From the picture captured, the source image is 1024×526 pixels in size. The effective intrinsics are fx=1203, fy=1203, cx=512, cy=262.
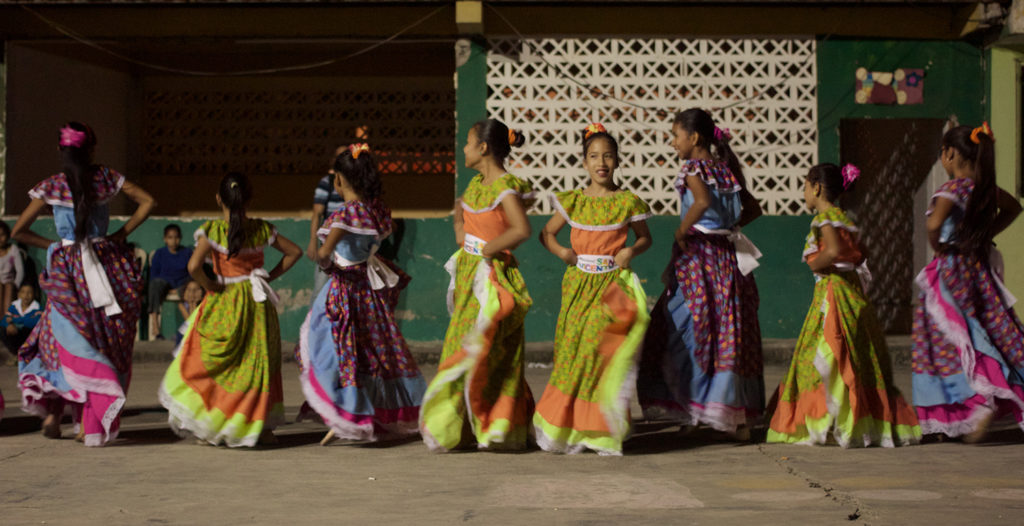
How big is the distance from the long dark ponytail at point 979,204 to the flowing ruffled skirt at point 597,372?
1.73 m

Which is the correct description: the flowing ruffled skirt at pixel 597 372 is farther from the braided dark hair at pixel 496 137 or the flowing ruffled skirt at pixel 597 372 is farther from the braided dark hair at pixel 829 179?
the braided dark hair at pixel 829 179

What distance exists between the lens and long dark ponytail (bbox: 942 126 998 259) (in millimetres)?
6051

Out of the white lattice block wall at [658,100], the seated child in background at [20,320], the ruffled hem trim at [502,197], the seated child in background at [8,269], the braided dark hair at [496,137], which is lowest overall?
the seated child in background at [20,320]

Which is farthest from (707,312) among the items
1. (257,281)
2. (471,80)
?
(471,80)

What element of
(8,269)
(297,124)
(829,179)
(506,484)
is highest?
(297,124)

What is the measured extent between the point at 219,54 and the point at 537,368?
6.36 metres

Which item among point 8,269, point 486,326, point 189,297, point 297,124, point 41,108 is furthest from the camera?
point 297,124

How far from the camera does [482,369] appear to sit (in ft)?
18.7

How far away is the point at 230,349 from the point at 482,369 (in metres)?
1.30

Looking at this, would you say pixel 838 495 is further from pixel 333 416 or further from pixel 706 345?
pixel 333 416

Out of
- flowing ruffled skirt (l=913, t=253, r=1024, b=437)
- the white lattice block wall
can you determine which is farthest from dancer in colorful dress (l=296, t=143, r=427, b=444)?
the white lattice block wall

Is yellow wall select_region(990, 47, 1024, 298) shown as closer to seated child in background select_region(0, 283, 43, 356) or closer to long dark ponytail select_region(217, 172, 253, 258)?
long dark ponytail select_region(217, 172, 253, 258)

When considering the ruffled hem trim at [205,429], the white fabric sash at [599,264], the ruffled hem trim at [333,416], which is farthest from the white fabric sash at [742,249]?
the ruffled hem trim at [205,429]

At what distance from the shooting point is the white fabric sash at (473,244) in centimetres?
579
